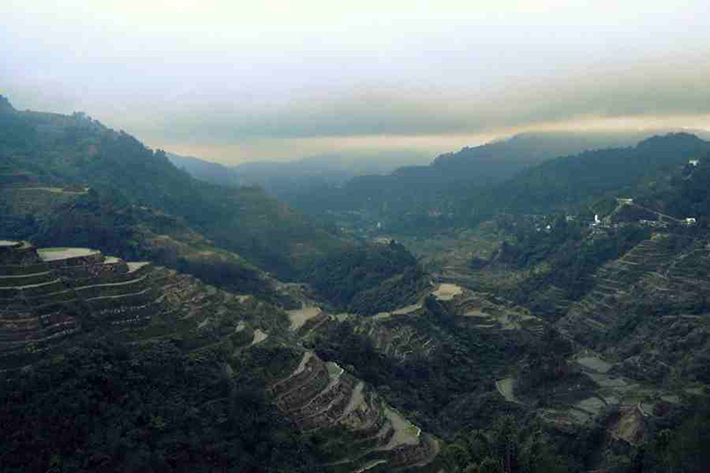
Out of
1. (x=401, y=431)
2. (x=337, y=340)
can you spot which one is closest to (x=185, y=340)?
(x=401, y=431)

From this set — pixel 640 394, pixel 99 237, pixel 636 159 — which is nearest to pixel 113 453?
pixel 640 394

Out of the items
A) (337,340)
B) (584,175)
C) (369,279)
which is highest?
(584,175)

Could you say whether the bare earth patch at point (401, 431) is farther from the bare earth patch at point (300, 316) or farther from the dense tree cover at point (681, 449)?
the bare earth patch at point (300, 316)

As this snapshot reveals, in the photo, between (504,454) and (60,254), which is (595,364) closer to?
(504,454)

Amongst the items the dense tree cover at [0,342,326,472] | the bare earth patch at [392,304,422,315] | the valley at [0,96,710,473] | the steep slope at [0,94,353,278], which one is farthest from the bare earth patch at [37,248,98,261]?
the bare earth patch at [392,304,422,315]

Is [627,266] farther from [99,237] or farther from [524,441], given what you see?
[99,237]

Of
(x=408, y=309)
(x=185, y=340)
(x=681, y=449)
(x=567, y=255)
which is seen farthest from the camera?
(x=567, y=255)

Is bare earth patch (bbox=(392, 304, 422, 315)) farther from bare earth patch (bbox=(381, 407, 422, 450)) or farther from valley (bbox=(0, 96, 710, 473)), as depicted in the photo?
bare earth patch (bbox=(381, 407, 422, 450))
